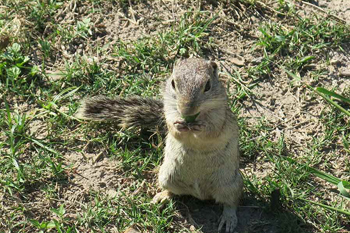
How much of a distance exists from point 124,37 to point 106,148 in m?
1.22

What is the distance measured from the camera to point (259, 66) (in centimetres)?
517

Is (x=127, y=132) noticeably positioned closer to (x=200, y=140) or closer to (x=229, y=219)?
(x=200, y=140)

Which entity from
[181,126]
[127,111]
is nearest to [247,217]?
[181,126]

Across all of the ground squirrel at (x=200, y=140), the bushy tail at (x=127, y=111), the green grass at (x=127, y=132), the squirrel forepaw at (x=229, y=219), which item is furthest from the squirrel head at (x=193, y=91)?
the squirrel forepaw at (x=229, y=219)

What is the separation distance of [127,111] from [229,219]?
1157mm

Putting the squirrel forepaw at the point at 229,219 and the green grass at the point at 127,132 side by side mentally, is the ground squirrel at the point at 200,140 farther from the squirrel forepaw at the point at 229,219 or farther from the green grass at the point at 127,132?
the green grass at the point at 127,132

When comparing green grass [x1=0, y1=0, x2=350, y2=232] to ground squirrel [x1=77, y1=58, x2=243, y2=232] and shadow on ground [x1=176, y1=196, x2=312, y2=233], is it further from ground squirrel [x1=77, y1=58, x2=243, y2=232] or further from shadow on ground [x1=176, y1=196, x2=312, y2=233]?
ground squirrel [x1=77, y1=58, x2=243, y2=232]

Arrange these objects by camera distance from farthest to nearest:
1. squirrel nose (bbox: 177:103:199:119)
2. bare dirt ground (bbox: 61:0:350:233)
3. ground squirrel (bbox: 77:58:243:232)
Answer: bare dirt ground (bbox: 61:0:350:233)
ground squirrel (bbox: 77:58:243:232)
squirrel nose (bbox: 177:103:199:119)

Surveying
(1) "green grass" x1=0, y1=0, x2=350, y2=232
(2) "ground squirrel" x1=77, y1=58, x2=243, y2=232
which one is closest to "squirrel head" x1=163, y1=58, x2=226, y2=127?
(2) "ground squirrel" x1=77, y1=58, x2=243, y2=232

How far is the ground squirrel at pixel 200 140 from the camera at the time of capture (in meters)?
3.74

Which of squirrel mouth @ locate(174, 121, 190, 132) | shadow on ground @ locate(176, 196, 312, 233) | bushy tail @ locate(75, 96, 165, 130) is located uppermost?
squirrel mouth @ locate(174, 121, 190, 132)

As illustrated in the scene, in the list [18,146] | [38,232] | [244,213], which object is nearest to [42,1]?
[18,146]

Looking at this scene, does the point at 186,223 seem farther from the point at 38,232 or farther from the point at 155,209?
the point at 38,232

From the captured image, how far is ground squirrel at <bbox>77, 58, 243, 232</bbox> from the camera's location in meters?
3.74
